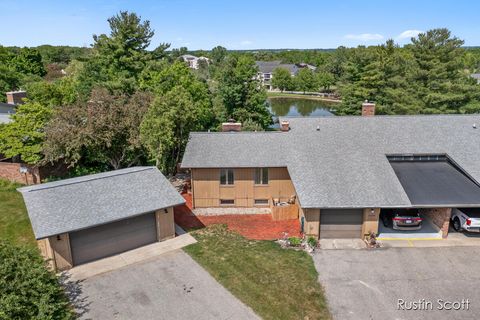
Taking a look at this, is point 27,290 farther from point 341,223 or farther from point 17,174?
point 17,174

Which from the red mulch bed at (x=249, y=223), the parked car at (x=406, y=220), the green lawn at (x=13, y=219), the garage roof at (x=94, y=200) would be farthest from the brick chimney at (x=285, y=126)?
the green lawn at (x=13, y=219)

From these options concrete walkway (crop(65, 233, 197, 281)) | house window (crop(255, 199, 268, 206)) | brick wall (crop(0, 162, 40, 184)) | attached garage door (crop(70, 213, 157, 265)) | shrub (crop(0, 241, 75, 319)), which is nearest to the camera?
shrub (crop(0, 241, 75, 319))

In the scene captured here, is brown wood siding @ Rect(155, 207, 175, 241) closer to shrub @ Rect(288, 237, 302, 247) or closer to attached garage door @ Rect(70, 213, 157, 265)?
attached garage door @ Rect(70, 213, 157, 265)

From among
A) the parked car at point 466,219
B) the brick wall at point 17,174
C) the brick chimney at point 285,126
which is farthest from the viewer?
the brick wall at point 17,174

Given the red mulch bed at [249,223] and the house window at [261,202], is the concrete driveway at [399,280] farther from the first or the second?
the house window at [261,202]

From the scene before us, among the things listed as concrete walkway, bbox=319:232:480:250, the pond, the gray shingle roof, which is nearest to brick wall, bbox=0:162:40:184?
the gray shingle roof

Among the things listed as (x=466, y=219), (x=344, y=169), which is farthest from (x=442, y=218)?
(x=344, y=169)

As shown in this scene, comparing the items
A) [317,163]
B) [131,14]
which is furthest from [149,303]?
[131,14]
